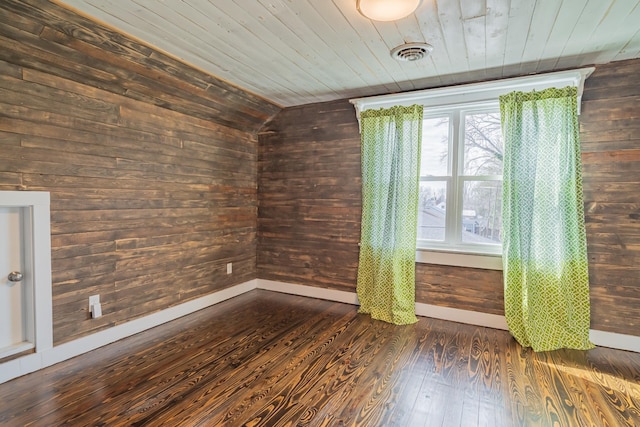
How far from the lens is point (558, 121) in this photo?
2.87m

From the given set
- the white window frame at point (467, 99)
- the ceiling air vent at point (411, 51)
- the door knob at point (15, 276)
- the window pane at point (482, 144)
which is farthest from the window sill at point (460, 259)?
the door knob at point (15, 276)

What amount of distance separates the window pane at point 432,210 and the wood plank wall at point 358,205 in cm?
36

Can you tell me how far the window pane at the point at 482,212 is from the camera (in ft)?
10.9

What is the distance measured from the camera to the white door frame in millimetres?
2361

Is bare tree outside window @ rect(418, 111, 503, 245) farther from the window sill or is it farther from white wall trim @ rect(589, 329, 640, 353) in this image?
white wall trim @ rect(589, 329, 640, 353)

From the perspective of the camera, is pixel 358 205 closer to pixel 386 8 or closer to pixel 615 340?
pixel 386 8

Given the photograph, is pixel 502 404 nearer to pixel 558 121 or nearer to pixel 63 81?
pixel 558 121

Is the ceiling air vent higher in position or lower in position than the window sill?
higher

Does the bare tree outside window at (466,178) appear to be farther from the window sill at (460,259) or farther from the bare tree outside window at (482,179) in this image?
the window sill at (460,259)

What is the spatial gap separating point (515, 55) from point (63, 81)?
3.43 meters

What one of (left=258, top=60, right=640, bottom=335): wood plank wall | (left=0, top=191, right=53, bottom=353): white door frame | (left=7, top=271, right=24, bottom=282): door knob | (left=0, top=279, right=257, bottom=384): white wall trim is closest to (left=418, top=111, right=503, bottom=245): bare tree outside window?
(left=258, top=60, right=640, bottom=335): wood plank wall

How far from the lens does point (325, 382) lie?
2.29 m

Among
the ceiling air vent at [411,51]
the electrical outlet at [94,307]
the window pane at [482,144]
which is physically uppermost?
the ceiling air vent at [411,51]

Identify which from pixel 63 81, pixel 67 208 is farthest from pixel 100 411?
pixel 63 81
